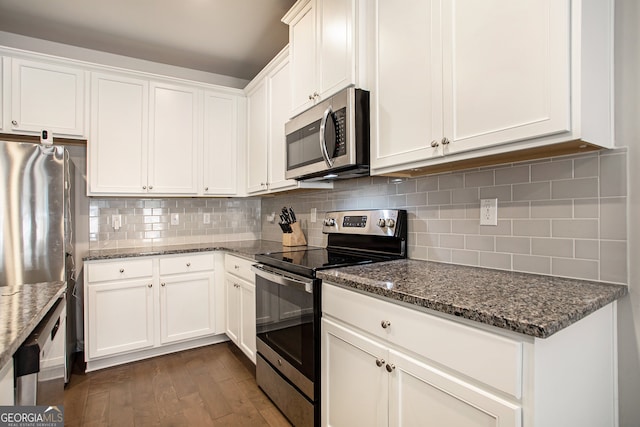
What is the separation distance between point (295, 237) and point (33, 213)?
175 cm

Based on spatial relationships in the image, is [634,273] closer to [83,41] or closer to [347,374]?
[347,374]

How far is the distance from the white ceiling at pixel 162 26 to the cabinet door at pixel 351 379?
2.30 m

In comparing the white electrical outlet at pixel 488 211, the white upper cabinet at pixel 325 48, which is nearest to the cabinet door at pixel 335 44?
the white upper cabinet at pixel 325 48

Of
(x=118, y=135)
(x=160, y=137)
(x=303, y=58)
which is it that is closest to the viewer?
(x=303, y=58)

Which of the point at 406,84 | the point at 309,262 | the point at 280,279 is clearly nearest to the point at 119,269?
the point at 280,279

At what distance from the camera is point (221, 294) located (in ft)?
9.73

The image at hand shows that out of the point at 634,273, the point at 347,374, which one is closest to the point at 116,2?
the point at 347,374

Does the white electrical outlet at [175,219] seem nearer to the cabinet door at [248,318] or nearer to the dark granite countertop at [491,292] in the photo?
the cabinet door at [248,318]

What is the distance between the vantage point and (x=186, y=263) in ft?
9.30

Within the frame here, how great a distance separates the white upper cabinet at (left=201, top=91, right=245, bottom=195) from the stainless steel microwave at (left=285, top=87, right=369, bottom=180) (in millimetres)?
1410

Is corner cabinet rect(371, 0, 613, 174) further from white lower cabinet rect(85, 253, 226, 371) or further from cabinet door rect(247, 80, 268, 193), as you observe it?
white lower cabinet rect(85, 253, 226, 371)

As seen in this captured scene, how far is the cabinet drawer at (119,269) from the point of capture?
8.20ft

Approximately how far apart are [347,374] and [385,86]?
131 cm

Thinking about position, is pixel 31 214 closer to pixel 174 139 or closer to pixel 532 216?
pixel 174 139
